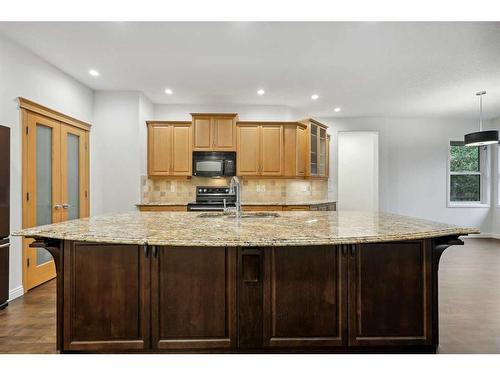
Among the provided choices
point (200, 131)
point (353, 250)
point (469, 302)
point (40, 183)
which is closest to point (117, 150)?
point (200, 131)

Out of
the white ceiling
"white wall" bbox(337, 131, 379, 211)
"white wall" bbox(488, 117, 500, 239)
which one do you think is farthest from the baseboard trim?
"white wall" bbox(488, 117, 500, 239)

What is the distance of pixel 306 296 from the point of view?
2.12m

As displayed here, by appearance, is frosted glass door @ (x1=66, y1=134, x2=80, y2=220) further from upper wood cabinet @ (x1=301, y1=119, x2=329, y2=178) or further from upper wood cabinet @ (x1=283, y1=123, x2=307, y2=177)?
upper wood cabinet @ (x1=301, y1=119, x2=329, y2=178)

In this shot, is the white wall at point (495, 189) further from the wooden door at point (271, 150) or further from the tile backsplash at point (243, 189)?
the wooden door at point (271, 150)

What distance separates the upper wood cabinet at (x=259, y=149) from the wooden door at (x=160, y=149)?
3.95ft

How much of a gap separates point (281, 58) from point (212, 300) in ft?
9.67

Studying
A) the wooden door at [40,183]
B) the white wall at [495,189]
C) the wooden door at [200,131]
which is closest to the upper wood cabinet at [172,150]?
the wooden door at [200,131]

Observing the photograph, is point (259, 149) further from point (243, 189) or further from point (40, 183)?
point (40, 183)

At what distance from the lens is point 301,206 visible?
220 inches

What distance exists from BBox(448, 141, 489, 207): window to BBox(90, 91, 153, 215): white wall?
662 cm

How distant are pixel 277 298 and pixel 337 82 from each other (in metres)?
3.67

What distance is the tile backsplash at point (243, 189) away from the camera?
5992 millimetres

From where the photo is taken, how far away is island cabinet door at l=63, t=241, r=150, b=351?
2.09 metres

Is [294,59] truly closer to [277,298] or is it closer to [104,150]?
[277,298]
